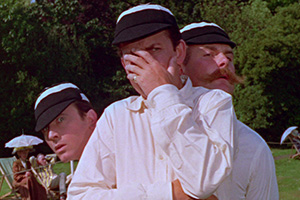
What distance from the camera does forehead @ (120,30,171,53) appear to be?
1.85 m

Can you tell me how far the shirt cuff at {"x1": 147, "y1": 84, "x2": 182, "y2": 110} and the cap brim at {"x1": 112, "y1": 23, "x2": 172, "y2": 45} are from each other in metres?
0.22

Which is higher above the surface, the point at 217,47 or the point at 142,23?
the point at 142,23

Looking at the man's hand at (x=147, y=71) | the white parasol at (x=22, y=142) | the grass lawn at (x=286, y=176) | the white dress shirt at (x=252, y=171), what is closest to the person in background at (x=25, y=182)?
the white parasol at (x=22, y=142)

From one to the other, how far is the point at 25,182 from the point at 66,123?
10.5 metres

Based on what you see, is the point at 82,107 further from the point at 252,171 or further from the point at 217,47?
the point at 252,171

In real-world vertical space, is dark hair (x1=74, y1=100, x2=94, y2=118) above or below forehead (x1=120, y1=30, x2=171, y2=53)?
below

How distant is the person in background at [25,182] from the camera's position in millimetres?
11711

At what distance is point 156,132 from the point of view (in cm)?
167

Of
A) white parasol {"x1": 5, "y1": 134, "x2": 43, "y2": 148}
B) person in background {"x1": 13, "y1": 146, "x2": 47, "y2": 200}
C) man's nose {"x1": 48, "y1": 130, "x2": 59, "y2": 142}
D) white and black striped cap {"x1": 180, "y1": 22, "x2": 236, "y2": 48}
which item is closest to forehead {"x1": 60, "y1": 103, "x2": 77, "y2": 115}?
man's nose {"x1": 48, "y1": 130, "x2": 59, "y2": 142}

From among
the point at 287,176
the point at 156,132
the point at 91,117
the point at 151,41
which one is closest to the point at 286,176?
the point at 287,176

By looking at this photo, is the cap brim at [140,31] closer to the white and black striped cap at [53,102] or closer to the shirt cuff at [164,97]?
the shirt cuff at [164,97]

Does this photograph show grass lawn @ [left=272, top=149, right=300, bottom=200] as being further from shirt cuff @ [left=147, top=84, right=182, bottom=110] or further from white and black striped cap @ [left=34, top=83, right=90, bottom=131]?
shirt cuff @ [left=147, top=84, right=182, bottom=110]

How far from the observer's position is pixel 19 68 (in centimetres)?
2761

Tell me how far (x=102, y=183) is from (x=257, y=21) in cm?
2795
